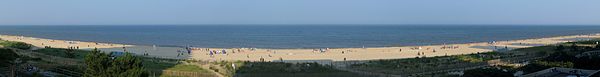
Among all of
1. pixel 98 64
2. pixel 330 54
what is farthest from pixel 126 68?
pixel 330 54

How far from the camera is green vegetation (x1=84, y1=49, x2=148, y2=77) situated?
17.0 metres

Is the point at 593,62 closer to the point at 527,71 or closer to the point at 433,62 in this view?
the point at 527,71

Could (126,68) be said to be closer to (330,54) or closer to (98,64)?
(98,64)

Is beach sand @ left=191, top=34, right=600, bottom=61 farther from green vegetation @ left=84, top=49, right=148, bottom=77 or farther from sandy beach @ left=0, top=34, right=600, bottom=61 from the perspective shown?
green vegetation @ left=84, top=49, right=148, bottom=77

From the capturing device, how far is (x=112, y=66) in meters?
17.2

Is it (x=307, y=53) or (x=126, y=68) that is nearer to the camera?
(x=126, y=68)

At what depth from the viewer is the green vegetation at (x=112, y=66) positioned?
17.0 metres

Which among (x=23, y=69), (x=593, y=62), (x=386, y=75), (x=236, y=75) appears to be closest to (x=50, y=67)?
(x=23, y=69)

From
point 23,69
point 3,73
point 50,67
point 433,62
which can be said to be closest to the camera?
point 3,73

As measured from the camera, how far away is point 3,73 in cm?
2105

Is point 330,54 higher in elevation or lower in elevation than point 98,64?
lower

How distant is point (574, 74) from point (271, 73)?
514 inches

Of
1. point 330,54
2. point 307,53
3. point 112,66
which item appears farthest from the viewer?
point 307,53

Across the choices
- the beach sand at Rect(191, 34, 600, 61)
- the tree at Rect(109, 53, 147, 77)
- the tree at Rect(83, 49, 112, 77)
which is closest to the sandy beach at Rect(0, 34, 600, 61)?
the beach sand at Rect(191, 34, 600, 61)
